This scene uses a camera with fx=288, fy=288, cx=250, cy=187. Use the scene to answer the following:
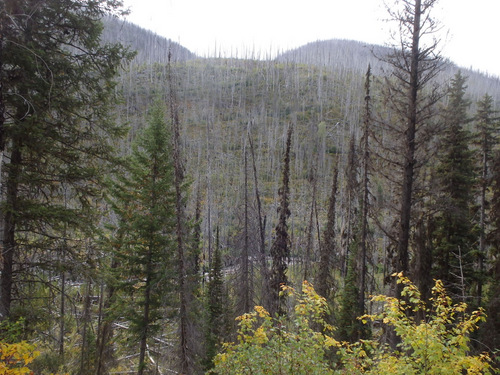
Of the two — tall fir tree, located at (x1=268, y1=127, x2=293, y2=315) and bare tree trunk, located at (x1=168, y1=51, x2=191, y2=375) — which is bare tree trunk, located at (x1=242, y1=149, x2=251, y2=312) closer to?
tall fir tree, located at (x1=268, y1=127, x2=293, y2=315)

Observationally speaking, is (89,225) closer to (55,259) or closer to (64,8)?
(55,259)

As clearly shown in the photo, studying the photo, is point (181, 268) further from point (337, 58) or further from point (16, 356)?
point (337, 58)

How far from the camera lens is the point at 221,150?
66.0 meters

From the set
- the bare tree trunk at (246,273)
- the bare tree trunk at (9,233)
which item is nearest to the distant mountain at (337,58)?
the bare tree trunk at (246,273)

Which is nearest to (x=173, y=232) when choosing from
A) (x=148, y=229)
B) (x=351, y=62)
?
(x=148, y=229)

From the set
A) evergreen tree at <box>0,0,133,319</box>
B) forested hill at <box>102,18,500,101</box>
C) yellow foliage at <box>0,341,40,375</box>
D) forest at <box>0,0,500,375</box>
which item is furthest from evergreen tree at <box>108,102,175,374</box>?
forested hill at <box>102,18,500,101</box>

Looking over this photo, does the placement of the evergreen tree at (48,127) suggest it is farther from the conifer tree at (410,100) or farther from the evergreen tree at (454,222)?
the evergreen tree at (454,222)

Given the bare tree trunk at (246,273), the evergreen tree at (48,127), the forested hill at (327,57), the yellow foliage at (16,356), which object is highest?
the forested hill at (327,57)

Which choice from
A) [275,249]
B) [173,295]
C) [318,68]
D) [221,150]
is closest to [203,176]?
[221,150]

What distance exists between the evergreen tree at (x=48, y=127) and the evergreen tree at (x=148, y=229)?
3.92 meters

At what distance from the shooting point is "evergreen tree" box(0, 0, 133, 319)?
4957 mm

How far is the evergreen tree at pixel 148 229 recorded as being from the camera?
10148 millimetres

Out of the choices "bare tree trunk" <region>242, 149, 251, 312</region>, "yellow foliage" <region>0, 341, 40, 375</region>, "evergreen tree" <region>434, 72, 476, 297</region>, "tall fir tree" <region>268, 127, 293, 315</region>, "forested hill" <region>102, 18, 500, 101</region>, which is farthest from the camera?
"forested hill" <region>102, 18, 500, 101</region>

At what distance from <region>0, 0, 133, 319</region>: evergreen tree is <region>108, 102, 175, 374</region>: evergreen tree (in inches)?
154
